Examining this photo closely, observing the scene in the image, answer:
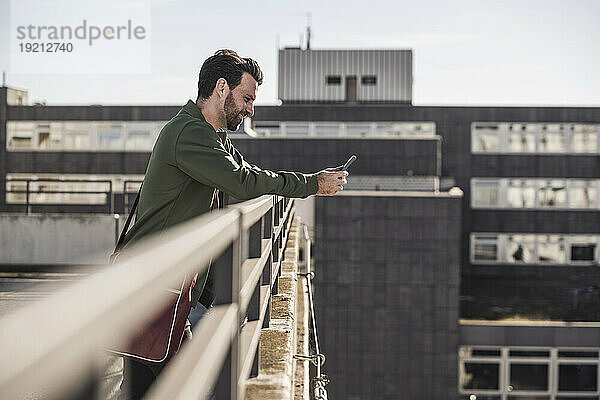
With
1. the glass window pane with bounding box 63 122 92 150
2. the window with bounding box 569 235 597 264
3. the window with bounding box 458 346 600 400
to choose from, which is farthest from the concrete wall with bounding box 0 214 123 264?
the window with bounding box 569 235 597 264

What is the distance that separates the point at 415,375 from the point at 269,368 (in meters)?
17.2

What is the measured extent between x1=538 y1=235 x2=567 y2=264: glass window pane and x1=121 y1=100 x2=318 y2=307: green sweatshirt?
34254 millimetres

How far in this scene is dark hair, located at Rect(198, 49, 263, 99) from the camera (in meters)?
2.66

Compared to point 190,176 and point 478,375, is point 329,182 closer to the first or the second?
point 190,176

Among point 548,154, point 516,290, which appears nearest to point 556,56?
point 548,154

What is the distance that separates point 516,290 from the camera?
31.0m

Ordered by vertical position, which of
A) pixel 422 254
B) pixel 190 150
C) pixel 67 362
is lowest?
pixel 422 254

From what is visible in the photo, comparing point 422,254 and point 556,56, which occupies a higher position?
point 556,56

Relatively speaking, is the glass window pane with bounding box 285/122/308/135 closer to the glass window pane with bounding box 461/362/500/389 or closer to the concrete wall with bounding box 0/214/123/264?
the glass window pane with bounding box 461/362/500/389

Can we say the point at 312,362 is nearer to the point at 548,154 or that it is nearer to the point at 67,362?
the point at 67,362

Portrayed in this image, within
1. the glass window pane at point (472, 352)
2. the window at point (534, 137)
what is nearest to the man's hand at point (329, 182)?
the glass window pane at point (472, 352)

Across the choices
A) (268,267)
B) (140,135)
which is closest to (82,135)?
(140,135)

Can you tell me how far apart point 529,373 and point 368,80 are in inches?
726

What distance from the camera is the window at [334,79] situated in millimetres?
36562
